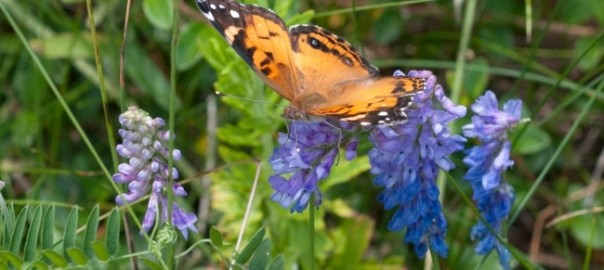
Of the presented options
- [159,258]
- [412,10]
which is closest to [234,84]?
[159,258]

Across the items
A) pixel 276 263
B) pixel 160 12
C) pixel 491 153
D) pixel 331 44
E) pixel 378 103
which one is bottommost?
pixel 276 263

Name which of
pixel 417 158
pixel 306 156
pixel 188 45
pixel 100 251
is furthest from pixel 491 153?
pixel 188 45

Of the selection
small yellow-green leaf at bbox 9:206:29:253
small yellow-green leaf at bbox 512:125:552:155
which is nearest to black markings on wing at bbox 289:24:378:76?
small yellow-green leaf at bbox 9:206:29:253

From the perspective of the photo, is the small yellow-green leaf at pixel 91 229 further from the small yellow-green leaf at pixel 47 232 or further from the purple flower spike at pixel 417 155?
the purple flower spike at pixel 417 155

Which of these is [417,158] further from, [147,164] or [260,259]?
[147,164]

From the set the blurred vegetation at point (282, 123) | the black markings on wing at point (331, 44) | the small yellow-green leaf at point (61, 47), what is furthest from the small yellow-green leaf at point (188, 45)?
the black markings on wing at point (331, 44)

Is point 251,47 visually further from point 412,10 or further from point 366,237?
point 412,10
